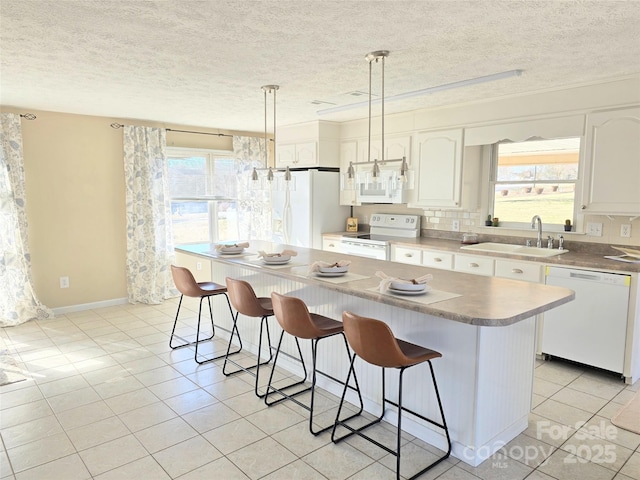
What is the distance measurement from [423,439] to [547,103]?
9.77 feet

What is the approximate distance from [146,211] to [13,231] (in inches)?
56.1

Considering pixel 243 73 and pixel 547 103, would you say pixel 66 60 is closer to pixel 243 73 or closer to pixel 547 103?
pixel 243 73

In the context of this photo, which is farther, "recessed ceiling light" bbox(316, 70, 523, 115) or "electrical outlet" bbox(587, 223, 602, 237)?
"electrical outlet" bbox(587, 223, 602, 237)

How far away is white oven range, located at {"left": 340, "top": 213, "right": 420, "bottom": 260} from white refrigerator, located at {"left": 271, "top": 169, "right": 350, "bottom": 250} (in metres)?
0.44

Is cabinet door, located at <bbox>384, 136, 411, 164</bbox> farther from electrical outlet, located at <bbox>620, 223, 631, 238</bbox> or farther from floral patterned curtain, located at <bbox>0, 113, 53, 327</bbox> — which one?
floral patterned curtain, located at <bbox>0, 113, 53, 327</bbox>

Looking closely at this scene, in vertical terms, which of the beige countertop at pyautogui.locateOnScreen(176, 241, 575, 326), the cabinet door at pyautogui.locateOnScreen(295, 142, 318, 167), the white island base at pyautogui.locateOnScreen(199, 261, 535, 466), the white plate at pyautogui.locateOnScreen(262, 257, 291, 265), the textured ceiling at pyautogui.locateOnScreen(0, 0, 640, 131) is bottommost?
the white island base at pyautogui.locateOnScreen(199, 261, 535, 466)

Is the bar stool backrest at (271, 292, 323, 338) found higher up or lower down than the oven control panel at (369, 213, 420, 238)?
lower down

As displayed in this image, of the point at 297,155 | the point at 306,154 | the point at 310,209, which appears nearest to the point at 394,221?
the point at 310,209

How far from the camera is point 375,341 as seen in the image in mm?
2135

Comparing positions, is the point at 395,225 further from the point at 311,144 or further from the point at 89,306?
the point at 89,306

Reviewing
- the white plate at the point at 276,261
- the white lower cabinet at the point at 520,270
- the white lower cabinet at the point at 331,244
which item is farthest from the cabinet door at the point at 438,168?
the white plate at the point at 276,261

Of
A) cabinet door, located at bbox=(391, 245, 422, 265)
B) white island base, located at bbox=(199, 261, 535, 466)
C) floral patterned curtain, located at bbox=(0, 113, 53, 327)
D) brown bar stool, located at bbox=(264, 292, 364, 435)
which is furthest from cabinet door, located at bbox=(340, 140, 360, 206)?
floral patterned curtain, located at bbox=(0, 113, 53, 327)

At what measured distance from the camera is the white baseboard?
5184 mm

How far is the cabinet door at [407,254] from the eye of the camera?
4.58 metres
